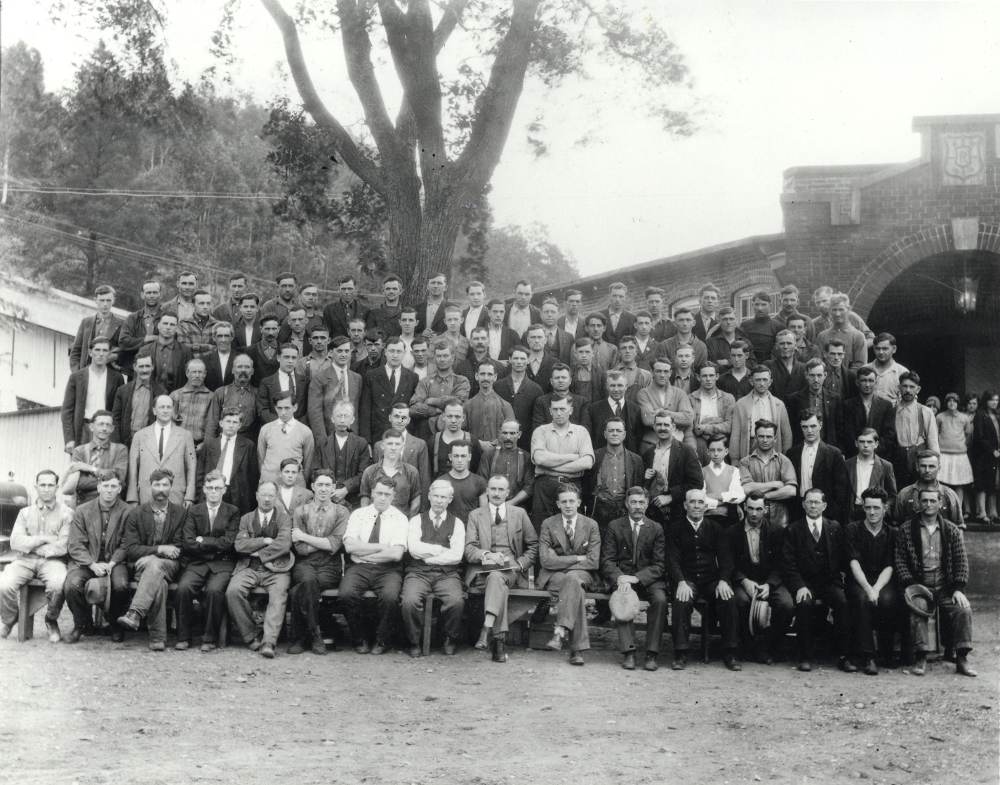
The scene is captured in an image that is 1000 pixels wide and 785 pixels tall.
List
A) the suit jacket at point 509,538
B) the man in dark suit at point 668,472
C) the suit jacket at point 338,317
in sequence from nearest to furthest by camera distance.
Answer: the suit jacket at point 509,538
the man in dark suit at point 668,472
the suit jacket at point 338,317

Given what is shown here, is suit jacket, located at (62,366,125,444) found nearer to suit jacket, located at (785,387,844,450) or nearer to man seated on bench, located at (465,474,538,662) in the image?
man seated on bench, located at (465,474,538,662)

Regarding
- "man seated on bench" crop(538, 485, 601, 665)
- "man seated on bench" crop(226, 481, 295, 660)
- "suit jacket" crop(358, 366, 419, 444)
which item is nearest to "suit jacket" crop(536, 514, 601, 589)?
"man seated on bench" crop(538, 485, 601, 665)

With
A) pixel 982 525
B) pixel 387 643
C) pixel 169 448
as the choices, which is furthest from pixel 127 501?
pixel 982 525

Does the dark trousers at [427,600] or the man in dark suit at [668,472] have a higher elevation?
the man in dark suit at [668,472]

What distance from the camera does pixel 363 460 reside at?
9211 millimetres

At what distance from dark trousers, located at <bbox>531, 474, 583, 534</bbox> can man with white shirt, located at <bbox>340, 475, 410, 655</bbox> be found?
115cm

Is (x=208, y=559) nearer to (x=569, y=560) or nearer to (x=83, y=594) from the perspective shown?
(x=83, y=594)

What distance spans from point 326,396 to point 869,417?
5030mm

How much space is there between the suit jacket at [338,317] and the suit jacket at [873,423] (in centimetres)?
Result: 488

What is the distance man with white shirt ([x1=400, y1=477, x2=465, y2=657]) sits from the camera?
831cm

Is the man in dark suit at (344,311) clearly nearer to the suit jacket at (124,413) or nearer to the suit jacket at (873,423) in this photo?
the suit jacket at (124,413)

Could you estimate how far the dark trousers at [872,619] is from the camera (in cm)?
803

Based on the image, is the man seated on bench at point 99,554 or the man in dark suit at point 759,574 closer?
the man in dark suit at point 759,574

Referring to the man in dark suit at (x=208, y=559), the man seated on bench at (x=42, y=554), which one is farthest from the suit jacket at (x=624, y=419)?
the man seated on bench at (x=42, y=554)
